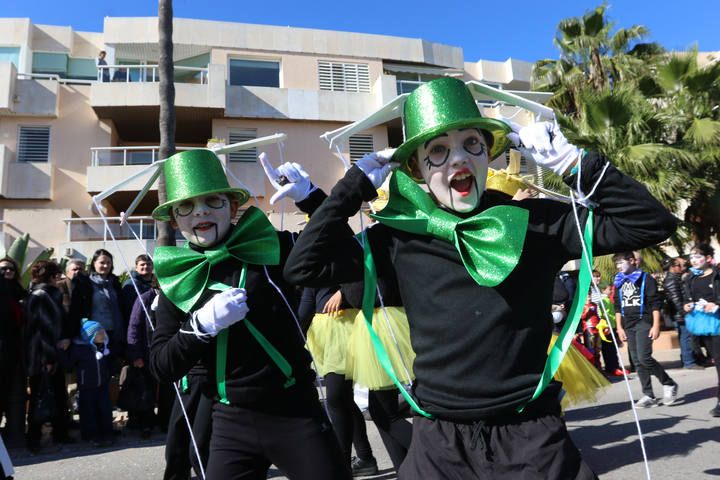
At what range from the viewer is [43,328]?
6.52 metres

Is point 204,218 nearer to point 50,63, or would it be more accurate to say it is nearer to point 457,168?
point 457,168

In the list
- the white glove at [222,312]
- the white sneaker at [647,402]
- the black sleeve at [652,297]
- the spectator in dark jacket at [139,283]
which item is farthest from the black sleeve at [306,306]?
the black sleeve at [652,297]

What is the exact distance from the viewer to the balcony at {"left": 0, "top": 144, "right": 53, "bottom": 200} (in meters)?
18.9

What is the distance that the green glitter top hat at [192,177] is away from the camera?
2.94 m

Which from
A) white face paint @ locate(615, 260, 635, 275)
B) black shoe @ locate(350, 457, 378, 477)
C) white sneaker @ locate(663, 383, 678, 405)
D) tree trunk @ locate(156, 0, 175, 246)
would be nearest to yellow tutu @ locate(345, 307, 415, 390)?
black shoe @ locate(350, 457, 378, 477)

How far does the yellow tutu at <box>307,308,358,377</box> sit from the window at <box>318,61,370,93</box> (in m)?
18.0

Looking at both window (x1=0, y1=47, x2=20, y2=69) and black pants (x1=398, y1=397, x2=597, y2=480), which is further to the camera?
window (x1=0, y1=47, x2=20, y2=69)

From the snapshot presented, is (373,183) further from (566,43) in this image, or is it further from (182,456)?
(566,43)

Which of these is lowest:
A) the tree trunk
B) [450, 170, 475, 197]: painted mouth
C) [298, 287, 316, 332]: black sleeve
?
[298, 287, 316, 332]: black sleeve

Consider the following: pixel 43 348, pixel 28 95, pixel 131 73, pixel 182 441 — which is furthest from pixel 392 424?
pixel 28 95

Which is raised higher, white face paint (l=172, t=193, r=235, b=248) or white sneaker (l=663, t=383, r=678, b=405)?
white face paint (l=172, t=193, r=235, b=248)

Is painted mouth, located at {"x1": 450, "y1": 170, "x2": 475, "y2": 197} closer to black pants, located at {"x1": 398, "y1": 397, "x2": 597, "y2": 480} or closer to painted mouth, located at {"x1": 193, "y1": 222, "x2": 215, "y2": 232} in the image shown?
black pants, located at {"x1": 398, "y1": 397, "x2": 597, "y2": 480}

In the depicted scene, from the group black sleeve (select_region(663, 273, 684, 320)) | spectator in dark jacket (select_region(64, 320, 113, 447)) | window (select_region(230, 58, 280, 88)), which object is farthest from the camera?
window (select_region(230, 58, 280, 88))

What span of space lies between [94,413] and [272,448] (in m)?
5.00
